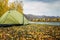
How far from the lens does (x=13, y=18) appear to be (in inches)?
89.0

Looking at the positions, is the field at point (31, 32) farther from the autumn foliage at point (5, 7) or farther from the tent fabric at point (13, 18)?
the autumn foliage at point (5, 7)

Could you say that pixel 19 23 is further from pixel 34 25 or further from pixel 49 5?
pixel 49 5

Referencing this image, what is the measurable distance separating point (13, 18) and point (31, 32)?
0.39 m

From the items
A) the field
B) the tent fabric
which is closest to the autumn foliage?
the tent fabric

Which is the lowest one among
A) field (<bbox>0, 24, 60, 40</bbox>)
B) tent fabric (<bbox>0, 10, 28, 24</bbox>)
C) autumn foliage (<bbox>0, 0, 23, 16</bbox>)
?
field (<bbox>0, 24, 60, 40</bbox>)

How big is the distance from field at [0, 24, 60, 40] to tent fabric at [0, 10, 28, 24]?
0.32ft

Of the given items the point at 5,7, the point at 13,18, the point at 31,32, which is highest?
the point at 5,7

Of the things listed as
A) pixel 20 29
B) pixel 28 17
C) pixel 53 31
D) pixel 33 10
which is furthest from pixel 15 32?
pixel 53 31

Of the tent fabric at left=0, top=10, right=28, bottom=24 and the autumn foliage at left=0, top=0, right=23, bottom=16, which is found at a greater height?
the autumn foliage at left=0, top=0, right=23, bottom=16

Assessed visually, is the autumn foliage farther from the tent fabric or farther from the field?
the field

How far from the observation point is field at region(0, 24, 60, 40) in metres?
2.15

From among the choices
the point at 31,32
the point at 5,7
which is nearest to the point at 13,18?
the point at 5,7

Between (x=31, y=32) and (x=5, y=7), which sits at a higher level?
(x=5, y=7)

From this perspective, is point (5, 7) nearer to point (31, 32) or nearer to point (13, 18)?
point (13, 18)
